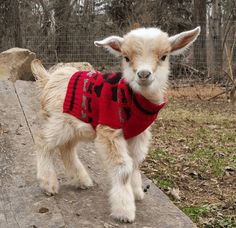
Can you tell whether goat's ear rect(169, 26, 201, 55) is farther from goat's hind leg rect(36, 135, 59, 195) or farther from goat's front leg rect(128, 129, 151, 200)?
goat's hind leg rect(36, 135, 59, 195)

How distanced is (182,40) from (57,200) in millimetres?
1656

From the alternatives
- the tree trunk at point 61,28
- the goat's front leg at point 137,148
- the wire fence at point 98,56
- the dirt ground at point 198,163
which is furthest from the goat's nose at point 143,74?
the tree trunk at point 61,28

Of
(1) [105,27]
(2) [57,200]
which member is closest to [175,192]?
(2) [57,200]

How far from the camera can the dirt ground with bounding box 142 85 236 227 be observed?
4.53 metres

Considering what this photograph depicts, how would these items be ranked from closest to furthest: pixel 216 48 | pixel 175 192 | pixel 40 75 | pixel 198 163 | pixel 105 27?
pixel 40 75, pixel 175 192, pixel 198 163, pixel 105 27, pixel 216 48

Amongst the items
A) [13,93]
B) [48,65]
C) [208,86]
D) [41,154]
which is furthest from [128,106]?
[208,86]

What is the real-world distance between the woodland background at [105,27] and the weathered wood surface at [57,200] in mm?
6495

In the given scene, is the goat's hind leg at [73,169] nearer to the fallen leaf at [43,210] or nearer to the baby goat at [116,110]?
the baby goat at [116,110]

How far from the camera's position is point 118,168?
3.57m

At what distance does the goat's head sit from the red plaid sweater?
0.15 m

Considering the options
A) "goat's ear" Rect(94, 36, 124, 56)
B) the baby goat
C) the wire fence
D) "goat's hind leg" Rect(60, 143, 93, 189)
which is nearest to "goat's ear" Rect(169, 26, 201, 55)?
the baby goat

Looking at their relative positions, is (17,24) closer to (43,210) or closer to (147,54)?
(43,210)

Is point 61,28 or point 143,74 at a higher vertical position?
point 61,28

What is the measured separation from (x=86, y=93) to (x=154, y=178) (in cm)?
183
